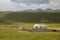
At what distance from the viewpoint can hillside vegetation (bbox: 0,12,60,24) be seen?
1393mm

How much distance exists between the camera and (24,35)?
138cm

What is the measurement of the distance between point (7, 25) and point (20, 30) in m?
0.13

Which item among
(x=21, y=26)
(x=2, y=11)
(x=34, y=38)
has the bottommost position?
(x=34, y=38)

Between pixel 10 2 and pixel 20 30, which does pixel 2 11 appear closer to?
pixel 10 2

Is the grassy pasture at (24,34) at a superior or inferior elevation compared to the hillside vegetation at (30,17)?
inferior

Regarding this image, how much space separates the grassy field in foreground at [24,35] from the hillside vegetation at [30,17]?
91 millimetres

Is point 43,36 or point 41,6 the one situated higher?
point 41,6

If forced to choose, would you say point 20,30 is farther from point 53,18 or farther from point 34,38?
point 53,18

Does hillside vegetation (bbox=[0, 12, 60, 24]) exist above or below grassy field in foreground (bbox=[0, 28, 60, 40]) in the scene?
above

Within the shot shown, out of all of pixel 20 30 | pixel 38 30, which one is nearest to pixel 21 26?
pixel 20 30

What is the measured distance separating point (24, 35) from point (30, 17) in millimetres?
181

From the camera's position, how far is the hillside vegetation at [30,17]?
4.57ft

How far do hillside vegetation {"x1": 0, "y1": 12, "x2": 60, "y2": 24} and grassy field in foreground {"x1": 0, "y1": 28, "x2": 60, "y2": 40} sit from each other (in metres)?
0.09

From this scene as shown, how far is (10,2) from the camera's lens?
1.41 meters
